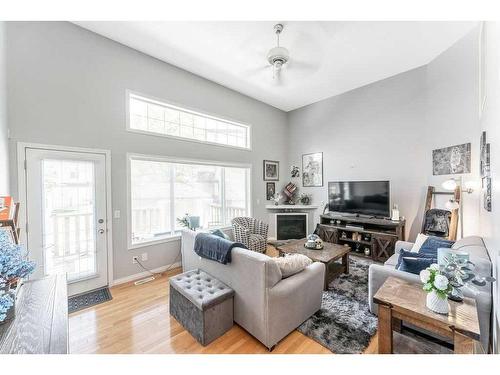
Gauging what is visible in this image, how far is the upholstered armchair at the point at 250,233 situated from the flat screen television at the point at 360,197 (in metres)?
1.74

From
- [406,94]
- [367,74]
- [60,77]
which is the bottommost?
[60,77]

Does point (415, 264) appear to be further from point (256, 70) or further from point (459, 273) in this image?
point (256, 70)

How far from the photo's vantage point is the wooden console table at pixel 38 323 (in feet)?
3.01

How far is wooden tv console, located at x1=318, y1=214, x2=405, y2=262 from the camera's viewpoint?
3652 mm

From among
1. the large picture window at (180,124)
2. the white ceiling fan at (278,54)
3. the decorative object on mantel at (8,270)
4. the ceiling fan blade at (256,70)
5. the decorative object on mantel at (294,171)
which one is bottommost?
the decorative object on mantel at (8,270)

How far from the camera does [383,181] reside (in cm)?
394

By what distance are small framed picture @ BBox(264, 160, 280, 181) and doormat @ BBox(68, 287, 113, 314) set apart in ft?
12.8

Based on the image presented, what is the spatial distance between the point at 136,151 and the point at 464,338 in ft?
12.9

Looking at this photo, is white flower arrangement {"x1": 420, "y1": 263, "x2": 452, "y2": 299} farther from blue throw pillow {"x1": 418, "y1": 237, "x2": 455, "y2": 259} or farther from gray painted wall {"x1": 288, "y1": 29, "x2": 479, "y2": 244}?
gray painted wall {"x1": 288, "y1": 29, "x2": 479, "y2": 244}

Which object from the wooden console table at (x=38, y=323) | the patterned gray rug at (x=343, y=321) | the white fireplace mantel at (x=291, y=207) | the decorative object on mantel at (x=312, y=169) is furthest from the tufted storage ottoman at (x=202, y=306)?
the decorative object on mantel at (x=312, y=169)

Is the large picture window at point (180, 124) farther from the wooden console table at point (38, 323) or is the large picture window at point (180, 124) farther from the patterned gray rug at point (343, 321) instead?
the patterned gray rug at point (343, 321)

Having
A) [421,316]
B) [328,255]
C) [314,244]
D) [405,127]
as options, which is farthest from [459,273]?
[405,127]

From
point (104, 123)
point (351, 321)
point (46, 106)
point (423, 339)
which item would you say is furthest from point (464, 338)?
point (46, 106)
